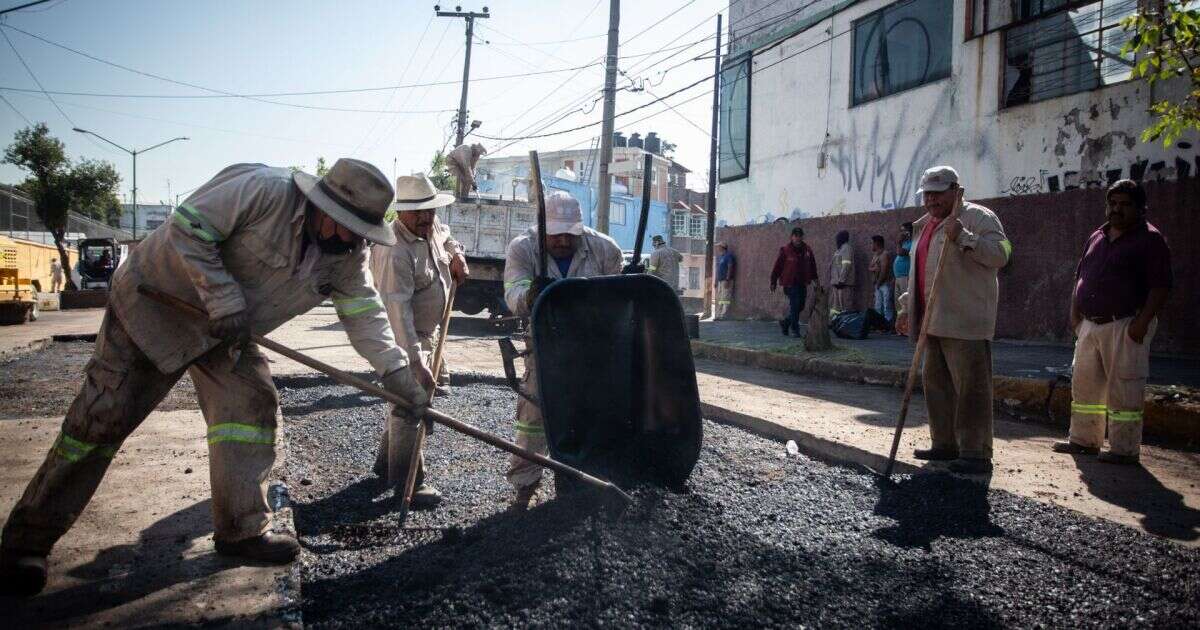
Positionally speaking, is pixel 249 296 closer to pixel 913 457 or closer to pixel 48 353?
pixel 913 457

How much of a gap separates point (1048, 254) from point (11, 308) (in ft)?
60.3

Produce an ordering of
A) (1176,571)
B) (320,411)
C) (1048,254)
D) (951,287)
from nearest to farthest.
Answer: (1176,571)
(951,287)
(320,411)
(1048,254)

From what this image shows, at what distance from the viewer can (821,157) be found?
1438 centimetres

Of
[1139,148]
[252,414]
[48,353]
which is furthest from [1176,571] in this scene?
[48,353]

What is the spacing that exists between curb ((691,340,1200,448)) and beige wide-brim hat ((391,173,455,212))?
3031mm

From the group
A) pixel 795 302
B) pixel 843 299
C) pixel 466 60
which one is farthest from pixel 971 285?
pixel 466 60

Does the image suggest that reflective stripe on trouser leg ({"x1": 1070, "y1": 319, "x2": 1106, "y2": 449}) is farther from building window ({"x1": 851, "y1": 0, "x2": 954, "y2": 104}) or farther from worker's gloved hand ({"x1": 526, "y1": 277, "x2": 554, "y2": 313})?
building window ({"x1": 851, "y1": 0, "x2": 954, "y2": 104})

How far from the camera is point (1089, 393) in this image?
4.71 meters

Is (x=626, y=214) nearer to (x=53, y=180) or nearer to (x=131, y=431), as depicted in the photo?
(x=53, y=180)

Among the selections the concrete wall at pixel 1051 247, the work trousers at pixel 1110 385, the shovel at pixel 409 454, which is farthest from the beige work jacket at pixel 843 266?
the shovel at pixel 409 454

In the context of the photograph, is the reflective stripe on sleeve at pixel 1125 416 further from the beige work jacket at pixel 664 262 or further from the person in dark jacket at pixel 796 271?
the beige work jacket at pixel 664 262

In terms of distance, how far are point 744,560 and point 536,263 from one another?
1768 mm

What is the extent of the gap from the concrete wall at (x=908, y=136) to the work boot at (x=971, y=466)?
21.1 ft

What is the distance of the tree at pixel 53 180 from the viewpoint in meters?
26.0
